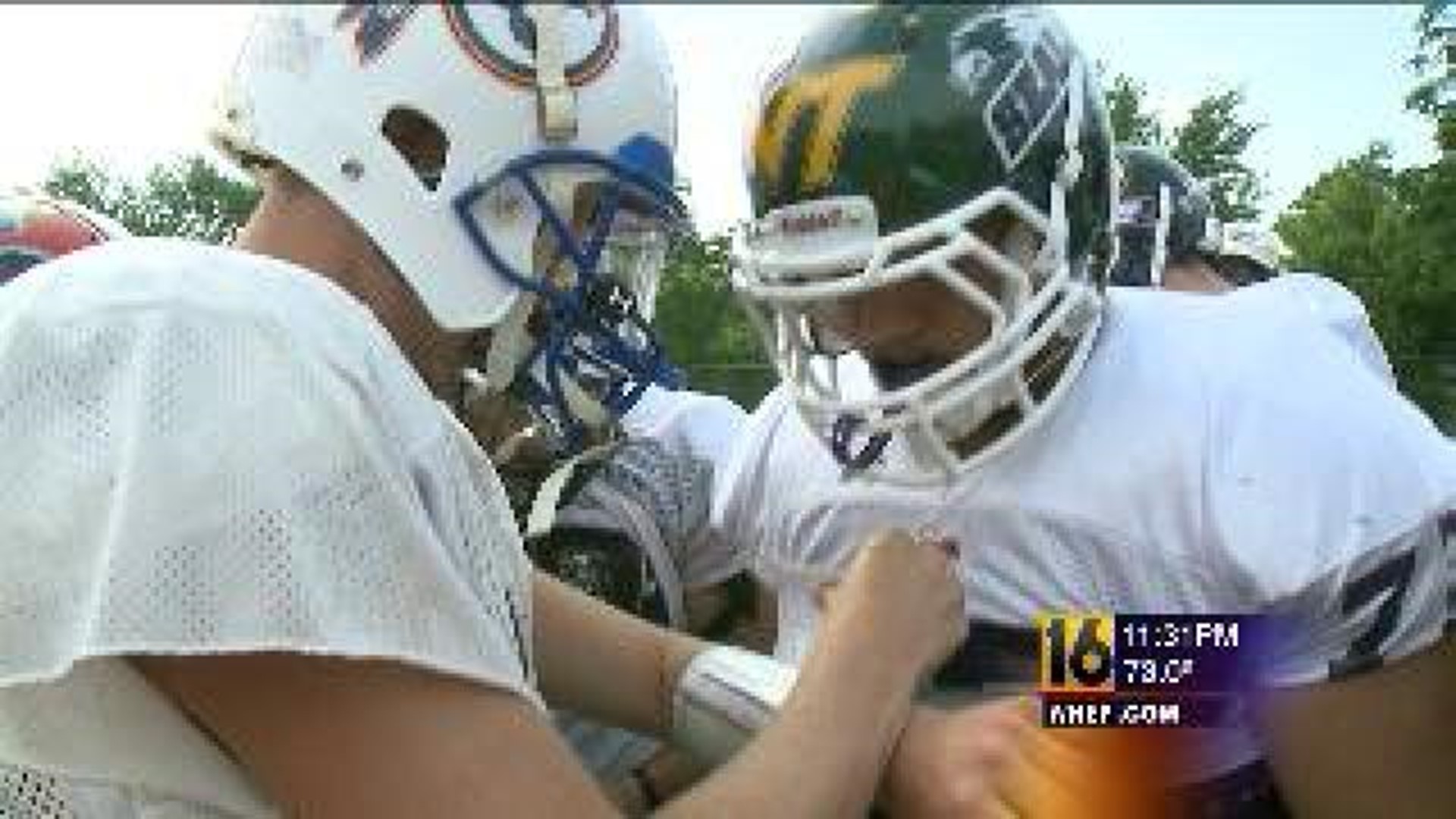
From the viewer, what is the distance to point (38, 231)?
254cm

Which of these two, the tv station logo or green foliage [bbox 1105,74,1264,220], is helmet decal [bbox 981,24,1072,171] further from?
green foliage [bbox 1105,74,1264,220]

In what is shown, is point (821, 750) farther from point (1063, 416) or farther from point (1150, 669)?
point (1063, 416)

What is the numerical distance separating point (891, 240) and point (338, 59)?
1.89 feet

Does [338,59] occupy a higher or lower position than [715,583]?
higher

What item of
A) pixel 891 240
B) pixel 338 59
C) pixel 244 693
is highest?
pixel 338 59

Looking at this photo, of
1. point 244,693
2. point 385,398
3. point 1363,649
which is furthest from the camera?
point 1363,649

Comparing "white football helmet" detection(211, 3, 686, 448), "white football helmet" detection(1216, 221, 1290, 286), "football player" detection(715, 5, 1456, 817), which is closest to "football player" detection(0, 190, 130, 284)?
"white football helmet" detection(211, 3, 686, 448)

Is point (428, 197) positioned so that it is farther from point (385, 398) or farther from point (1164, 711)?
point (1164, 711)

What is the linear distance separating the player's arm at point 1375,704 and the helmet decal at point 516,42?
891mm

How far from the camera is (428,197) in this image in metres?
1.74

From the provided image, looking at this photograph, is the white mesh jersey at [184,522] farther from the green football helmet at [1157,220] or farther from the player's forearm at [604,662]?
the green football helmet at [1157,220]

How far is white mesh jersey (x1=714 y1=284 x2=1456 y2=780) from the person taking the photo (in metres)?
1.60

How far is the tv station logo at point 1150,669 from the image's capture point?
158 cm

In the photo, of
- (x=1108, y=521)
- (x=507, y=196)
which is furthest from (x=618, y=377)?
(x=1108, y=521)
